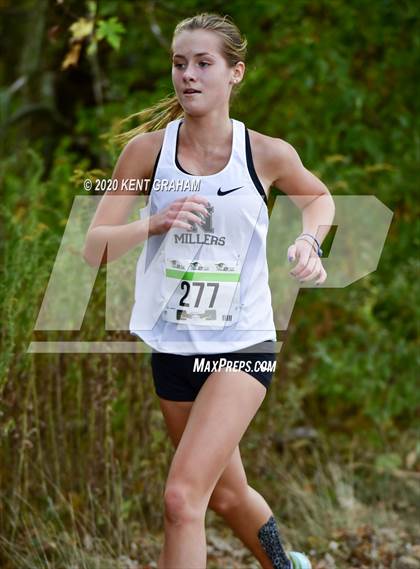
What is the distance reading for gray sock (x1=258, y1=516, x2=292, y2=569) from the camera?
3367 millimetres

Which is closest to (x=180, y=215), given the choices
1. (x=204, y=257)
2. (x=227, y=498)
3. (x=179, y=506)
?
(x=204, y=257)

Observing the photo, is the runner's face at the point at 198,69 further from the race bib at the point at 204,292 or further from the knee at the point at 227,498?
the knee at the point at 227,498

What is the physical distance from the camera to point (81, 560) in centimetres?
390

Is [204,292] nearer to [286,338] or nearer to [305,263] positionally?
[305,263]

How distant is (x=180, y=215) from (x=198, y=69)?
0.49 meters

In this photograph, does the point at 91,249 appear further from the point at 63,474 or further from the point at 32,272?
the point at 63,474

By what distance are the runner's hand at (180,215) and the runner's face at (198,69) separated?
34cm

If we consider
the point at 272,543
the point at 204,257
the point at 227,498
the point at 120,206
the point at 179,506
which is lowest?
the point at 272,543

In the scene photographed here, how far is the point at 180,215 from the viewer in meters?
2.80

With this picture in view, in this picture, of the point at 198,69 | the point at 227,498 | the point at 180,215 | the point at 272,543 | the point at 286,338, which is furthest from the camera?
the point at 286,338

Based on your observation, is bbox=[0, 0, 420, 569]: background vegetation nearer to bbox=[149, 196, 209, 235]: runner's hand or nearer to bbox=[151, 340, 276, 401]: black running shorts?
bbox=[151, 340, 276, 401]: black running shorts

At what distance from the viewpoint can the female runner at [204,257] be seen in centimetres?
292

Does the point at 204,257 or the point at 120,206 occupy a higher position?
the point at 120,206

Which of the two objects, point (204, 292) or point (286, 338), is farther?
point (286, 338)
